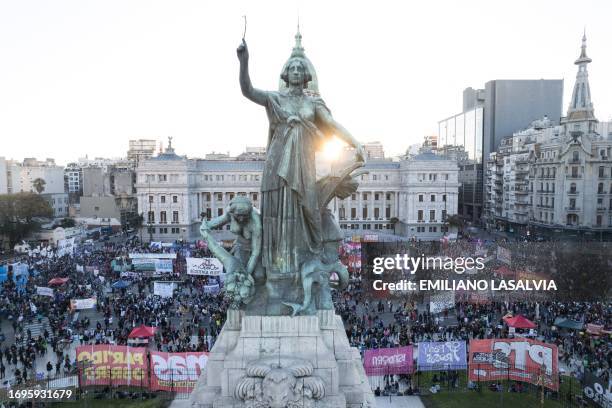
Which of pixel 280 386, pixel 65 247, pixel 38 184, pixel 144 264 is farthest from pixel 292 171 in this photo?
pixel 38 184

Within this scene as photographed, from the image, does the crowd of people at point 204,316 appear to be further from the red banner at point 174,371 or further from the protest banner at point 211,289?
the red banner at point 174,371

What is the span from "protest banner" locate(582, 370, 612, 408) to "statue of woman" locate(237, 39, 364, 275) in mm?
12178

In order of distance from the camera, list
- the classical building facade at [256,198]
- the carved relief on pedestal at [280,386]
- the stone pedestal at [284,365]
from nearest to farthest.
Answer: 1. the carved relief on pedestal at [280,386]
2. the stone pedestal at [284,365]
3. the classical building facade at [256,198]

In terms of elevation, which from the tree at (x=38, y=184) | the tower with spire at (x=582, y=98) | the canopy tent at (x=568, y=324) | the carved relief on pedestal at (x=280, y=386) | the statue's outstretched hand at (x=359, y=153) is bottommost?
the canopy tent at (x=568, y=324)

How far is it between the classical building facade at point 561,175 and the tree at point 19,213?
57600mm

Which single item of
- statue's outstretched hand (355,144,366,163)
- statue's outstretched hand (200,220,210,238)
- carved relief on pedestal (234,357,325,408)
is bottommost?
carved relief on pedestal (234,357,325,408)

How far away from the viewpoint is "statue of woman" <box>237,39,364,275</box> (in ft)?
27.1

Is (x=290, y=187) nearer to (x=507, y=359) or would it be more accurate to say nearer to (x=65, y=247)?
(x=507, y=359)

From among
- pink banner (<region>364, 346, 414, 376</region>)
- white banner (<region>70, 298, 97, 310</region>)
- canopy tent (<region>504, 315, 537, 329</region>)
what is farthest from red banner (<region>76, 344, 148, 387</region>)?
canopy tent (<region>504, 315, 537, 329</region>)

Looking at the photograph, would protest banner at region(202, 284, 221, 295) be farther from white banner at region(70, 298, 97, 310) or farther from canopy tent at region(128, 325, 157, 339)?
canopy tent at region(128, 325, 157, 339)

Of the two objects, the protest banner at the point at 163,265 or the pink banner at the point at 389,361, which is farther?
the protest banner at the point at 163,265

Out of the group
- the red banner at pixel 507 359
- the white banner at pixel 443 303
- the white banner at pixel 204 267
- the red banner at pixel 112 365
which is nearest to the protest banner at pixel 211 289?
the white banner at pixel 204 267

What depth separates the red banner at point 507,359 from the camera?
56.7 ft

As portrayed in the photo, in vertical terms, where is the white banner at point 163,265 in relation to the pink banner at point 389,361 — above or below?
above
